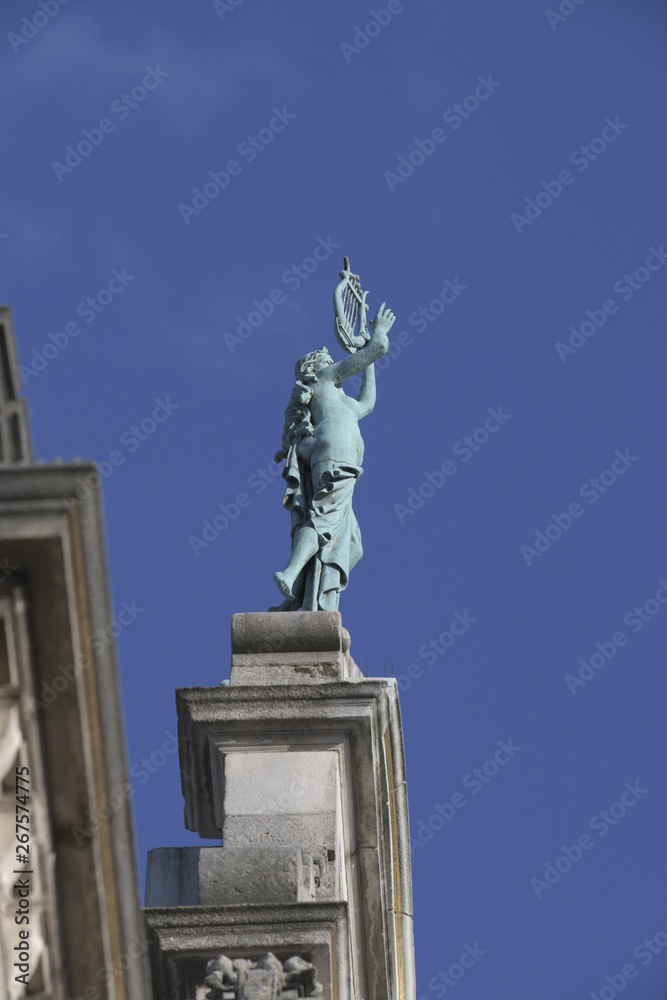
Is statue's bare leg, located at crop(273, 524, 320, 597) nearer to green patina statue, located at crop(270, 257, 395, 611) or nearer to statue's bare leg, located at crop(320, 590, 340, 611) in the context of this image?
green patina statue, located at crop(270, 257, 395, 611)

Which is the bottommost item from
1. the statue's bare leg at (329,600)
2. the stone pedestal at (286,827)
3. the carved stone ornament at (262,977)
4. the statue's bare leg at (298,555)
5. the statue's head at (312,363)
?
the carved stone ornament at (262,977)

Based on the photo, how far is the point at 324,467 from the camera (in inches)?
1131

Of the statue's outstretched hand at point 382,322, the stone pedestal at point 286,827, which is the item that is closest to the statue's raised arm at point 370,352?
the statue's outstretched hand at point 382,322

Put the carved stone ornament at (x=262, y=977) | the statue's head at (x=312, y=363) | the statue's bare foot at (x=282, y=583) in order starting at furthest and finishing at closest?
the statue's head at (x=312, y=363) < the statue's bare foot at (x=282, y=583) < the carved stone ornament at (x=262, y=977)

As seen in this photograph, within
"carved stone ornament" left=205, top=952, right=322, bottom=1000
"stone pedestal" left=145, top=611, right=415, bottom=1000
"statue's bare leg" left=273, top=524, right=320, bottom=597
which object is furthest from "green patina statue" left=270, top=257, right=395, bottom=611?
"carved stone ornament" left=205, top=952, right=322, bottom=1000

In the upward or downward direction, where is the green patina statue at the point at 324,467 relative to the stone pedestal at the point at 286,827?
upward

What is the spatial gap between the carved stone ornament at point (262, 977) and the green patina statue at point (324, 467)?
5.27m

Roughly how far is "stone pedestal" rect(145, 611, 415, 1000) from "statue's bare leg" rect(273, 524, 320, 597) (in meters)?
1.23

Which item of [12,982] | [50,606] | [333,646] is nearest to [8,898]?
[12,982]

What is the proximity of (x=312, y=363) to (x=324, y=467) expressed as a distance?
1662 mm

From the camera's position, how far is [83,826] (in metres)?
18.0

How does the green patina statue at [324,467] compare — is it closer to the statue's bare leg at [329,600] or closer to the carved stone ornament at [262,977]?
the statue's bare leg at [329,600]

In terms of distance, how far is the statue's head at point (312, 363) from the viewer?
29.8 meters

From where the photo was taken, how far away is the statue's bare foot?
27500mm
